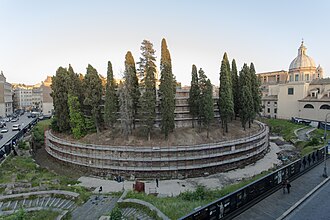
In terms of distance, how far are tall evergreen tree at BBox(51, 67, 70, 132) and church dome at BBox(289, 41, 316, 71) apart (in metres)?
61.2

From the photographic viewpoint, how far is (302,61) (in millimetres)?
67375

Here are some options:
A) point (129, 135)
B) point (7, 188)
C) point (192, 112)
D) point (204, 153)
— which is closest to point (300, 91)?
point (192, 112)

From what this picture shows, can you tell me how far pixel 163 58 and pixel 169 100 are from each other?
6.70 metres

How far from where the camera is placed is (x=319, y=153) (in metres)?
28.1

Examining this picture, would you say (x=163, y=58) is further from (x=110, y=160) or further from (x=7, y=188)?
(x=7, y=188)

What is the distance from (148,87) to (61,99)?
16786mm

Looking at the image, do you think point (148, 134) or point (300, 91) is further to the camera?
point (300, 91)

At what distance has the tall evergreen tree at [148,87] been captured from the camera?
33625 millimetres

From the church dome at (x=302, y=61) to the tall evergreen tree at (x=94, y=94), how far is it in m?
57.3

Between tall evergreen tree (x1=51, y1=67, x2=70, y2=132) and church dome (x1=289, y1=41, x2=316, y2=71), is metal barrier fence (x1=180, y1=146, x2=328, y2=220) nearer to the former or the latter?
tall evergreen tree (x1=51, y1=67, x2=70, y2=132)

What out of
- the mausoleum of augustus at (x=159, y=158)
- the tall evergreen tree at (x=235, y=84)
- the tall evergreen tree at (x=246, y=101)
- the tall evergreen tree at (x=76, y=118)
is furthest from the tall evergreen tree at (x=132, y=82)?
the tall evergreen tree at (x=235, y=84)

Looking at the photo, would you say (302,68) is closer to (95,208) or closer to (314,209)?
(314,209)

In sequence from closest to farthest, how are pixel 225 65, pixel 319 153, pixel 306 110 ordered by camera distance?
pixel 319 153 < pixel 225 65 < pixel 306 110

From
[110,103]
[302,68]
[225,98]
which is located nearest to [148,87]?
[110,103]
